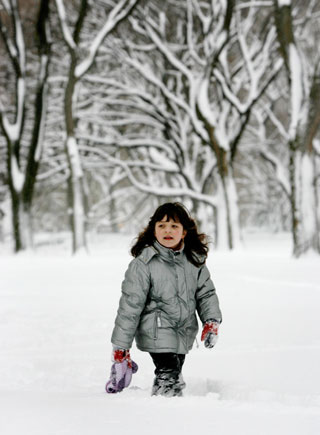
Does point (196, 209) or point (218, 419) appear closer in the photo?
point (218, 419)

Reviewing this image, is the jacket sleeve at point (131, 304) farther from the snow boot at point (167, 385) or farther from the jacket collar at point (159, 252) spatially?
the snow boot at point (167, 385)

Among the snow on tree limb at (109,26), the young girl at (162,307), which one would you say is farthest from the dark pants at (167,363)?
the snow on tree limb at (109,26)

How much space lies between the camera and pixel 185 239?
11.4ft

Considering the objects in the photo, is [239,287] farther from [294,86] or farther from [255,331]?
[294,86]

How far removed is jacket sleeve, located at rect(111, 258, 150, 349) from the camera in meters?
3.18

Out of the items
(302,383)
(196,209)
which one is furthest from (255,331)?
(196,209)

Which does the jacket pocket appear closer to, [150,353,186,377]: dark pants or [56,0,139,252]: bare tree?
[150,353,186,377]: dark pants

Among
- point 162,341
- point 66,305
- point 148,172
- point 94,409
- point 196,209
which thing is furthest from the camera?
point 148,172

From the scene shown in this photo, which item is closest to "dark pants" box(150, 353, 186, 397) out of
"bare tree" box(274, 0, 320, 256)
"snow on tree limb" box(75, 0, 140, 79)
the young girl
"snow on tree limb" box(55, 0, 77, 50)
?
the young girl

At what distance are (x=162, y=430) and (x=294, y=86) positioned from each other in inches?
408

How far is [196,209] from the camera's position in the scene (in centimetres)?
1838

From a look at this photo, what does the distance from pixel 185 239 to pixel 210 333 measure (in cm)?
57

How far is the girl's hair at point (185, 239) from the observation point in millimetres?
3363

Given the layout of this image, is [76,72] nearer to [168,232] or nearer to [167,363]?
[168,232]
